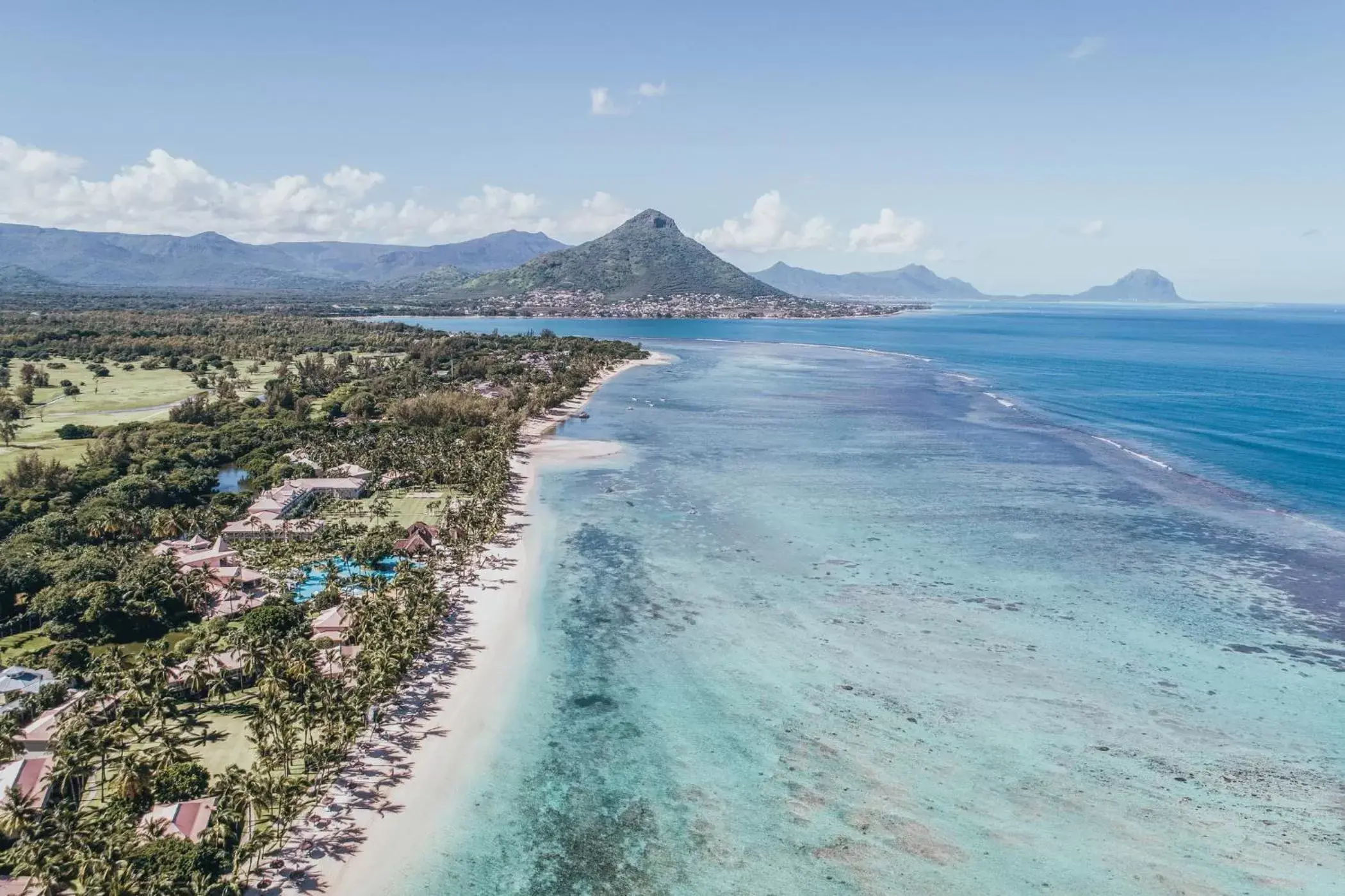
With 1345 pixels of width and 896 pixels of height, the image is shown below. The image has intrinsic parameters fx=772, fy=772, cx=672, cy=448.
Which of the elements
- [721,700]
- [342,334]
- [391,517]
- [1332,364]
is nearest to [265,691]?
[721,700]

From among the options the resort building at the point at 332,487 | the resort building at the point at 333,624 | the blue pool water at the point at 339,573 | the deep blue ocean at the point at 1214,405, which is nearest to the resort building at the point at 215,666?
the resort building at the point at 333,624

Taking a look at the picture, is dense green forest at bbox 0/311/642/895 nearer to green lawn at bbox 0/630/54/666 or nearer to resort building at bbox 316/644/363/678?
green lawn at bbox 0/630/54/666

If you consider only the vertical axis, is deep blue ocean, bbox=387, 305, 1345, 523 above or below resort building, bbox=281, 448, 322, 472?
above

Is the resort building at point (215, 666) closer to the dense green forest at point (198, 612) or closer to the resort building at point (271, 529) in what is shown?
the dense green forest at point (198, 612)

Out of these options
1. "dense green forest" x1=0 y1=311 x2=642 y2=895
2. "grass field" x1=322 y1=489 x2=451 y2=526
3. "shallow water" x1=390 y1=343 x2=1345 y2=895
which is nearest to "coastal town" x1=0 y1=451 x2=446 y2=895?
"dense green forest" x1=0 y1=311 x2=642 y2=895

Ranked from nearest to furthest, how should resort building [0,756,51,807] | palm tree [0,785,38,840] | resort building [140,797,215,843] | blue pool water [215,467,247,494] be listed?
palm tree [0,785,38,840]
resort building [140,797,215,843]
resort building [0,756,51,807]
blue pool water [215,467,247,494]

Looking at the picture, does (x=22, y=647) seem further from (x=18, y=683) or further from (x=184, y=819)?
(x=184, y=819)

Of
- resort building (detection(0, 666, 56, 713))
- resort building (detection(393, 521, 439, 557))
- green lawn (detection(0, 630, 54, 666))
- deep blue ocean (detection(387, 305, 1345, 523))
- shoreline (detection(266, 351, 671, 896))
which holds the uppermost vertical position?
deep blue ocean (detection(387, 305, 1345, 523))
